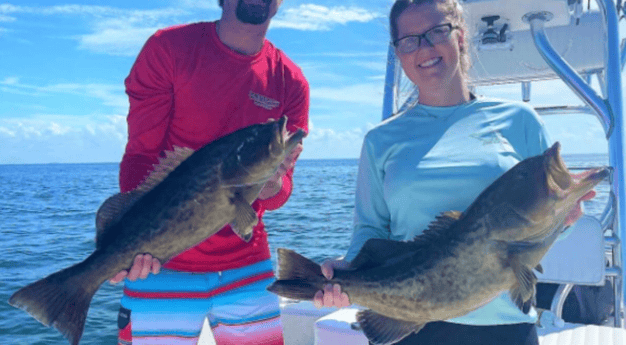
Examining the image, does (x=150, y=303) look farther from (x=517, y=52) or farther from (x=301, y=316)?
(x=517, y=52)

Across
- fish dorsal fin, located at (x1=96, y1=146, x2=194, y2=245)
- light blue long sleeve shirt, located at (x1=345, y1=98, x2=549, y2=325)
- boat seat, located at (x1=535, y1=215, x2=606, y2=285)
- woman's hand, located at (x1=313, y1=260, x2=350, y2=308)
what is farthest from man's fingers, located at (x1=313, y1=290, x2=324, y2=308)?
boat seat, located at (x1=535, y1=215, x2=606, y2=285)

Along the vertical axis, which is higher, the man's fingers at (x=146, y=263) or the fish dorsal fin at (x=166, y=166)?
the fish dorsal fin at (x=166, y=166)

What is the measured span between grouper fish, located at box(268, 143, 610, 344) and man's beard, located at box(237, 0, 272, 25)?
1.41 meters

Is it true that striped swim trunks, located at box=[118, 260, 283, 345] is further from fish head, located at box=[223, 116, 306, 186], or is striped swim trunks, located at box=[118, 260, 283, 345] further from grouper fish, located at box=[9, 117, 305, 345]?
fish head, located at box=[223, 116, 306, 186]

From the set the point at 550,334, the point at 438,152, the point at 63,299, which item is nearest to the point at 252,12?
the point at 438,152

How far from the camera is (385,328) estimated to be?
2352 millimetres

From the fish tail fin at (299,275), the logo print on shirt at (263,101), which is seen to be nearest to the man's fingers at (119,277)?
the fish tail fin at (299,275)

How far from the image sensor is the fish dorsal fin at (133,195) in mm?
2660

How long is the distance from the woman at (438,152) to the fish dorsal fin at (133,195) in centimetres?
90

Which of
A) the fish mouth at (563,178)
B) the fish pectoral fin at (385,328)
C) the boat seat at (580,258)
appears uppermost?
the fish mouth at (563,178)

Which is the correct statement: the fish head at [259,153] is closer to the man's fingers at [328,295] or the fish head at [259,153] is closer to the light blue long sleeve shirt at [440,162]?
the light blue long sleeve shirt at [440,162]

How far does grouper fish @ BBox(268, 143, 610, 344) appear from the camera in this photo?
206 centimetres

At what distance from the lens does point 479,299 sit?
215cm

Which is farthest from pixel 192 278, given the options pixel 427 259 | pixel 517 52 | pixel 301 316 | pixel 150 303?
pixel 517 52
